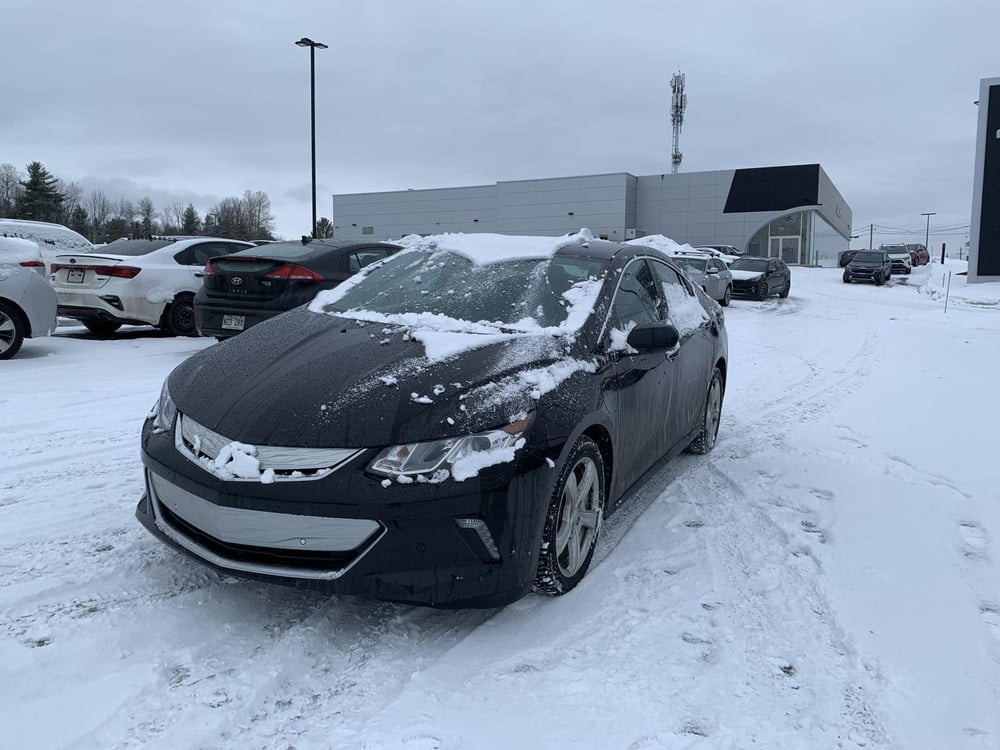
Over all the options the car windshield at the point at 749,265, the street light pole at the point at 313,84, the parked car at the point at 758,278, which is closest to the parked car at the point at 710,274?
the parked car at the point at 758,278

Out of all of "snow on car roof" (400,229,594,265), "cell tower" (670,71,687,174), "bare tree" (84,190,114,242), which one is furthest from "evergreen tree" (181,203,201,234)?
"snow on car roof" (400,229,594,265)

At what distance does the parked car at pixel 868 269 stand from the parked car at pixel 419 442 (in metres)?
32.7

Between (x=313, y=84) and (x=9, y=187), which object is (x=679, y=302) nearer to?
(x=313, y=84)

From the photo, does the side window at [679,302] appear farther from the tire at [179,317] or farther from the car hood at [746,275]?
the car hood at [746,275]

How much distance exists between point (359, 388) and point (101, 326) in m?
9.73

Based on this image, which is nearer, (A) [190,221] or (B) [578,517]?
(B) [578,517]

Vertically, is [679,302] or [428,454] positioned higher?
[679,302]

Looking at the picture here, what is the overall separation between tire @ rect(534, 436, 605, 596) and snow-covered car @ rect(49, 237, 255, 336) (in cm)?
861

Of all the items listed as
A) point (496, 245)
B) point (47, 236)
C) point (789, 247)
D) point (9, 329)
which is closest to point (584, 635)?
point (496, 245)

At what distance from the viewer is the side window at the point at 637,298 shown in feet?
12.8

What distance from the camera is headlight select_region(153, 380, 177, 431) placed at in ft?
10.1

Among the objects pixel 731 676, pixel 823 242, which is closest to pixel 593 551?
pixel 731 676

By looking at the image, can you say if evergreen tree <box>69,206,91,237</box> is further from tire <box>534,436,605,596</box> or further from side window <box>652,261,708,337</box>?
tire <box>534,436,605,596</box>

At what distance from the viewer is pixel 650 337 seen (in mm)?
3680
